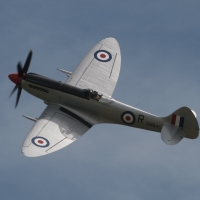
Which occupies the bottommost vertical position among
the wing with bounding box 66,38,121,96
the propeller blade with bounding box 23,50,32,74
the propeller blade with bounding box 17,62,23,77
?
the propeller blade with bounding box 17,62,23,77

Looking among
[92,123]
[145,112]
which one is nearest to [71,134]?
[92,123]

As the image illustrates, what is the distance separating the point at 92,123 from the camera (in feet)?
120

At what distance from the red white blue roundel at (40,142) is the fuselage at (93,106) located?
261 centimetres

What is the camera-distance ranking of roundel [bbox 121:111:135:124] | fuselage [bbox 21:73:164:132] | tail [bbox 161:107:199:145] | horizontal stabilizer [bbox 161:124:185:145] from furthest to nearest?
roundel [bbox 121:111:135:124]
fuselage [bbox 21:73:164:132]
tail [bbox 161:107:199:145]
horizontal stabilizer [bbox 161:124:185:145]

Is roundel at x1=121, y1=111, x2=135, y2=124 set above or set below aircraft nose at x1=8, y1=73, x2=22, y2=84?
below

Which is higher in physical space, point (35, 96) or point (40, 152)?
point (35, 96)

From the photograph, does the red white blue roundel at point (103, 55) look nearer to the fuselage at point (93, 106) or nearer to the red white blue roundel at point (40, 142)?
the fuselage at point (93, 106)

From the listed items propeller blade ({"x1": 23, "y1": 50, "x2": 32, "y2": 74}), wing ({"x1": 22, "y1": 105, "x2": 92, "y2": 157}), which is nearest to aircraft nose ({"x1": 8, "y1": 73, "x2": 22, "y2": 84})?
propeller blade ({"x1": 23, "y1": 50, "x2": 32, "y2": 74})

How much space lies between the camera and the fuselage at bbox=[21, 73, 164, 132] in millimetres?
36062

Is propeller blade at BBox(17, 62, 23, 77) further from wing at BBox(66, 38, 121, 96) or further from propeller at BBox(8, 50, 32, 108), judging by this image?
wing at BBox(66, 38, 121, 96)

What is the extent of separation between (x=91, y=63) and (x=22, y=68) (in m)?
4.17

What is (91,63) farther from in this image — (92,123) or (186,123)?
(186,123)

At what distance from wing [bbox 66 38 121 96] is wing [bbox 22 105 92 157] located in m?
2.30

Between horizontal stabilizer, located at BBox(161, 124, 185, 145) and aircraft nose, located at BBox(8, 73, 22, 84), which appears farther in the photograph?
aircraft nose, located at BBox(8, 73, 22, 84)
